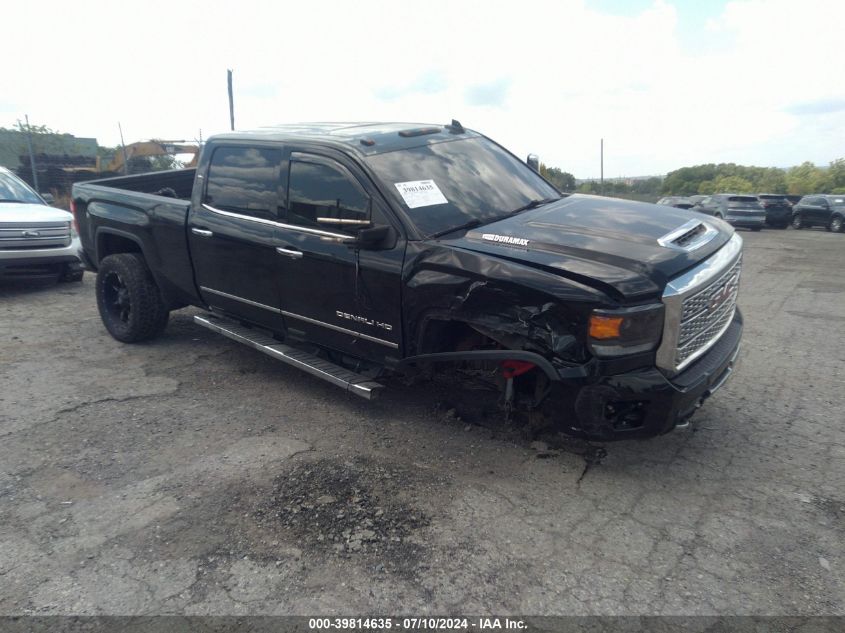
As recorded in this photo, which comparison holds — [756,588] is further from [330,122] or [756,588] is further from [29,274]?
[29,274]

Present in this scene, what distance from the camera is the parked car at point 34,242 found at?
803cm

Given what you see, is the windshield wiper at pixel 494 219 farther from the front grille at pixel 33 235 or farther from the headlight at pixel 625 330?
the front grille at pixel 33 235

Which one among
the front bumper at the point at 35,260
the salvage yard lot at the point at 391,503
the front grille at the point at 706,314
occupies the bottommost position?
the salvage yard lot at the point at 391,503

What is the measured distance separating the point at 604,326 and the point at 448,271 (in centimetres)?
92

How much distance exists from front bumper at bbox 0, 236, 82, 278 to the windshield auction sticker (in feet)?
18.6

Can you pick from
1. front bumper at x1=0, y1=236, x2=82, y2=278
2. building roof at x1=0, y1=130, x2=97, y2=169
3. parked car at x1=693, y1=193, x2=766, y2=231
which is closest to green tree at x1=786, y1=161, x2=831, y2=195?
parked car at x1=693, y1=193, x2=766, y2=231

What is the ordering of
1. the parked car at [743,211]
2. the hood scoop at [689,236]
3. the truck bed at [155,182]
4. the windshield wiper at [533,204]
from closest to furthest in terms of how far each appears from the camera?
the hood scoop at [689,236]
the windshield wiper at [533,204]
the truck bed at [155,182]
the parked car at [743,211]

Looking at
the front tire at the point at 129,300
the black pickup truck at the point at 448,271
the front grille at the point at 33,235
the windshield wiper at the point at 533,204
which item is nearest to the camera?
the black pickup truck at the point at 448,271

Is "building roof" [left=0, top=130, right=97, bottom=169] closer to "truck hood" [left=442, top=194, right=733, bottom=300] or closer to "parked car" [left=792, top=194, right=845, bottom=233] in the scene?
"truck hood" [left=442, top=194, right=733, bottom=300]

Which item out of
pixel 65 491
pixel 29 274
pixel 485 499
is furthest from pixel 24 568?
pixel 29 274

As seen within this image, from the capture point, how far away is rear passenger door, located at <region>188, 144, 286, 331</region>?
455cm

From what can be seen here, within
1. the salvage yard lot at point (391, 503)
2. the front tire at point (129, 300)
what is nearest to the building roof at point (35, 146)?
the front tire at point (129, 300)

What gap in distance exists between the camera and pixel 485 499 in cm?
336

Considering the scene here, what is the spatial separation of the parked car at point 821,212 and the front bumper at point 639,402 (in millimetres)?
22403
